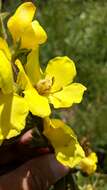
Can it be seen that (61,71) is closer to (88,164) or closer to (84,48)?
(88,164)

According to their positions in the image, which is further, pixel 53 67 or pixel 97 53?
pixel 97 53

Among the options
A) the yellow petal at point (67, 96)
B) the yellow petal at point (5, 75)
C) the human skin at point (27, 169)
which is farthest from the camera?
the human skin at point (27, 169)

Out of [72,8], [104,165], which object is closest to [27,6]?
[104,165]

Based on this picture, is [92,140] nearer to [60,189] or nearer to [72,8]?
[72,8]

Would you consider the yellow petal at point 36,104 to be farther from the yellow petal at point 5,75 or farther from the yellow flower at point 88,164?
the yellow flower at point 88,164

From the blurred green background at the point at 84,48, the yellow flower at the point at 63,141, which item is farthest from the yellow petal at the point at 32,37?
the blurred green background at the point at 84,48

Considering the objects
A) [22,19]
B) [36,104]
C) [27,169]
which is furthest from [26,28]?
[27,169]
